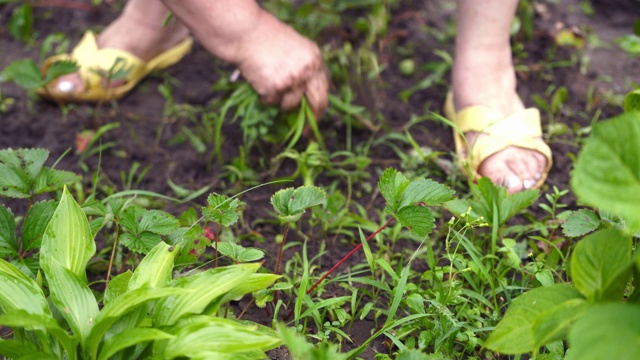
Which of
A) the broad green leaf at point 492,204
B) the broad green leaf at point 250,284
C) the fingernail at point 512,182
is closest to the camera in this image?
the broad green leaf at point 250,284

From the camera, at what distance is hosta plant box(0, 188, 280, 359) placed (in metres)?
1.08

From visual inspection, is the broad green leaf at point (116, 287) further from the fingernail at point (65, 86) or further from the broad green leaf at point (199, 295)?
the fingernail at point (65, 86)

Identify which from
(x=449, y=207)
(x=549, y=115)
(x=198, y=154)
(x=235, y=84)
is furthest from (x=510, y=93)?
(x=198, y=154)

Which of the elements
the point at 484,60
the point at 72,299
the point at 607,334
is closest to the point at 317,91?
the point at 484,60

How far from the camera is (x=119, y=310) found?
1085 mm

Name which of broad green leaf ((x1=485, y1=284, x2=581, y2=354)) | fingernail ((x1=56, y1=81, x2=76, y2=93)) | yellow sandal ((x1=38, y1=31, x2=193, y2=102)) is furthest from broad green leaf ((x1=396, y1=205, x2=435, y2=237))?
fingernail ((x1=56, y1=81, x2=76, y2=93))

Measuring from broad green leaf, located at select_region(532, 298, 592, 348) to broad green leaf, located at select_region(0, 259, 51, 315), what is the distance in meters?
0.81

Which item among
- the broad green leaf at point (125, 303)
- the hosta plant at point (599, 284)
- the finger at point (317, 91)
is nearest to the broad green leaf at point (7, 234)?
the broad green leaf at point (125, 303)

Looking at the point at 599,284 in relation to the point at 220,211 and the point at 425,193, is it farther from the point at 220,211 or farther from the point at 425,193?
the point at 220,211

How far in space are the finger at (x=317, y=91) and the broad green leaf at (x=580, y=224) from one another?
2.62 ft

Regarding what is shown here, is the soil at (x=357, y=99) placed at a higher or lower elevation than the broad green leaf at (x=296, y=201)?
lower

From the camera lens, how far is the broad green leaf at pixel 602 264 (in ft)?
3.32

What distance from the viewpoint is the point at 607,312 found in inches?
35.5

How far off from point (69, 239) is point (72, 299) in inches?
5.8
